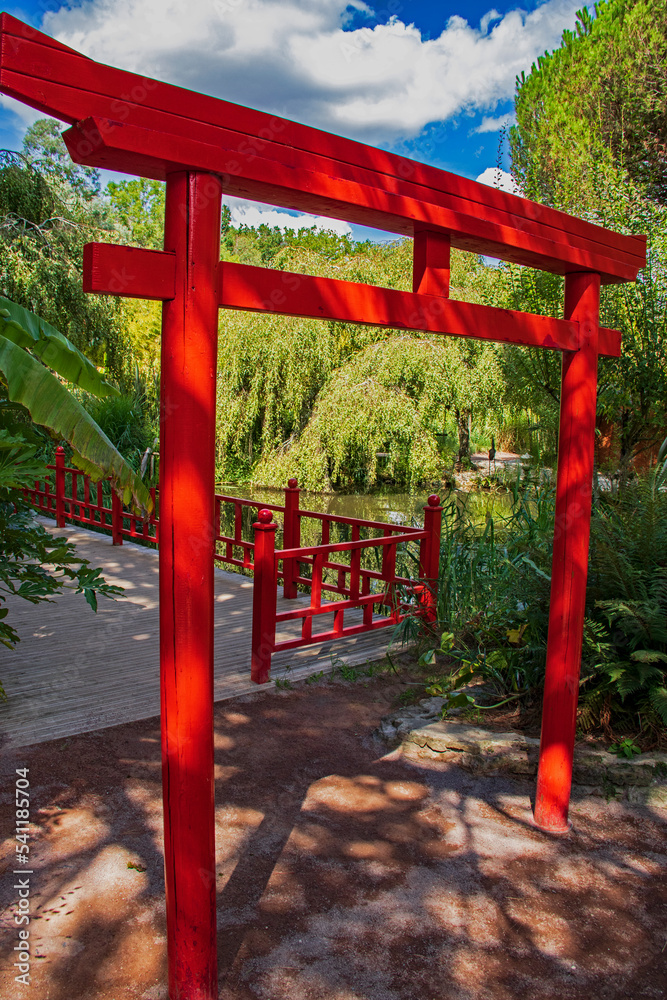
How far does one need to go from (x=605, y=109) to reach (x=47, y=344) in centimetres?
1601

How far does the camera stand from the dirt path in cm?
236

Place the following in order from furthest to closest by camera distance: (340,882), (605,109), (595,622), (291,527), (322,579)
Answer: (605,109)
(291,527)
(322,579)
(595,622)
(340,882)

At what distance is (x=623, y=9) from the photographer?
53.1 ft

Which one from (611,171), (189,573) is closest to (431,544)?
(189,573)

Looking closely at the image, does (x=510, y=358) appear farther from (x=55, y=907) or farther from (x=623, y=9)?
(x=55, y=907)

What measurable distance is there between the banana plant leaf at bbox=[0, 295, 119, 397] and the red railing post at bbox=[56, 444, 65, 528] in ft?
18.2

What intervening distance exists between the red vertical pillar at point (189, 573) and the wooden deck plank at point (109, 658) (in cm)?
206

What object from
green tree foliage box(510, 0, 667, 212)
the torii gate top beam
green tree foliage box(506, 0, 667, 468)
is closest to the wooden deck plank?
the torii gate top beam

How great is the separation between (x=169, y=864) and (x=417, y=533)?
403 cm

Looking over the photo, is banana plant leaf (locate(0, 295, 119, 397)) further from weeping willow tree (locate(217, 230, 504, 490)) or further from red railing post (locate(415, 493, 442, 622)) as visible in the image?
weeping willow tree (locate(217, 230, 504, 490))

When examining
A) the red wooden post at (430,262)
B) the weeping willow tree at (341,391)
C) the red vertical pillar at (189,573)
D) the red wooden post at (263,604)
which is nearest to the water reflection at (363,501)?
the weeping willow tree at (341,391)

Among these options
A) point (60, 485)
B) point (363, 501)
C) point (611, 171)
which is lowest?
point (363, 501)

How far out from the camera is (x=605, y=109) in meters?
16.2

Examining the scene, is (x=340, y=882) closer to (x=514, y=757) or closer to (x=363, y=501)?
(x=514, y=757)
